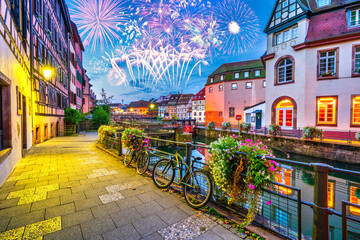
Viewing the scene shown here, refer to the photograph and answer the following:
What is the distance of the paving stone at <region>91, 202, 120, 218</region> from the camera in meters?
3.44

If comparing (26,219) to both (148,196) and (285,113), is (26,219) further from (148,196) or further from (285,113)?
(285,113)

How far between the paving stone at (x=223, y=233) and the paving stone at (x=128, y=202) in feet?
5.77

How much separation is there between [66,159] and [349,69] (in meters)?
21.4

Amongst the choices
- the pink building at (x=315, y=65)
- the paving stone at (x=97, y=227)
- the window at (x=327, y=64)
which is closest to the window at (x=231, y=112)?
the pink building at (x=315, y=65)

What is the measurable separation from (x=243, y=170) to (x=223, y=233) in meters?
1.09

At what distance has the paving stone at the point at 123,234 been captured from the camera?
277 cm

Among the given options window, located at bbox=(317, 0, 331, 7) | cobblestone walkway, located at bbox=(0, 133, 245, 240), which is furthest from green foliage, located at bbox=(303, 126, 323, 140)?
cobblestone walkway, located at bbox=(0, 133, 245, 240)

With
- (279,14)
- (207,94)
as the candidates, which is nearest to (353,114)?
(279,14)

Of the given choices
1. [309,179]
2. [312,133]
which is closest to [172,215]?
[309,179]

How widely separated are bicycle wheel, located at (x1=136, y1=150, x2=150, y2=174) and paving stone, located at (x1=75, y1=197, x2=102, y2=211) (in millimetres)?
1938

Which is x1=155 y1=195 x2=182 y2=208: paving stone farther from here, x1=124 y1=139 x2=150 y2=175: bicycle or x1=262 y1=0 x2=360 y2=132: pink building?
x1=262 y1=0 x2=360 y2=132: pink building

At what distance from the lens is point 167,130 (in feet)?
87.2

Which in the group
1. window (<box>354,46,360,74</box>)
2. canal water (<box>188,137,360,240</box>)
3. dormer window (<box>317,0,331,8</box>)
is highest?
dormer window (<box>317,0,331,8</box>)

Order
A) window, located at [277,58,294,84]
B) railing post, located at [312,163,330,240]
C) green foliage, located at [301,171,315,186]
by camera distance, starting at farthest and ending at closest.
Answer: window, located at [277,58,294,84], green foliage, located at [301,171,315,186], railing post, located at [312,163,330,240]
